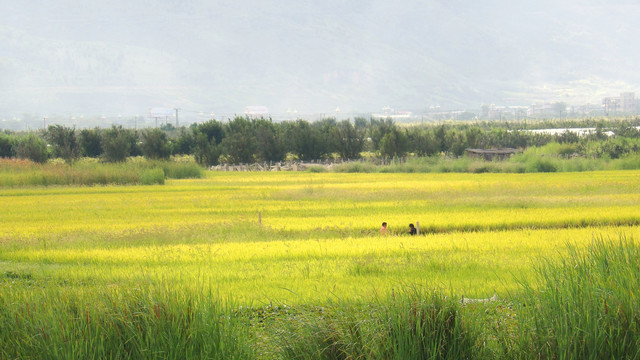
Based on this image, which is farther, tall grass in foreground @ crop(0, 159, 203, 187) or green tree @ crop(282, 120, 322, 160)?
green tree @ crop(282, 120, 322, 160)

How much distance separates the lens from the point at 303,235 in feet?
66.5

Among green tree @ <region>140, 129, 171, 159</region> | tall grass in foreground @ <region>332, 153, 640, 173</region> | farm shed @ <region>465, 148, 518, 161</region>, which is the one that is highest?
green tree @ <region>140, 129, 171, 159</region>

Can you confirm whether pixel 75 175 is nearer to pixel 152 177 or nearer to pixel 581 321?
pixel 152 177

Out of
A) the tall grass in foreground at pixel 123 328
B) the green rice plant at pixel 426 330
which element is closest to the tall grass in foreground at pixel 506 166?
the green rice plant at pixel 426 330

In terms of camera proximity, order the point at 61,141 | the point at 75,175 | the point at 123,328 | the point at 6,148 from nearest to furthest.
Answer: the point at 123,328 → the point at 75,175 → the point at 61,141 → the point at 6,148

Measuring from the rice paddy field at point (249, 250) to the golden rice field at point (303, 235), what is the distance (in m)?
0.07

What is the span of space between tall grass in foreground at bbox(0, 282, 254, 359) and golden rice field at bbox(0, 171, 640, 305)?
26 cm

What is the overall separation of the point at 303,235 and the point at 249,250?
388 cm

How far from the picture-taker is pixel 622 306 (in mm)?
6230

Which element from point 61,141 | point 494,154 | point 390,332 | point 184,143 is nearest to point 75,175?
point 61,141

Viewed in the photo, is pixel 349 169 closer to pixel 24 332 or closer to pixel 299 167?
pixel 299 167

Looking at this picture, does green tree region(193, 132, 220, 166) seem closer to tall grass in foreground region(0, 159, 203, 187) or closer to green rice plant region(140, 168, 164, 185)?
tall grass in foreground region(0, 159, 203, 187)

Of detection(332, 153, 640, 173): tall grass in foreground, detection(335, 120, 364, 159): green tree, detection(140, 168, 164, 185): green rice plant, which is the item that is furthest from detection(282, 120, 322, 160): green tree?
detection(140, 168, 164, 185): green rice plant

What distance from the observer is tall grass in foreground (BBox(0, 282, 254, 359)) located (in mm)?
5988
